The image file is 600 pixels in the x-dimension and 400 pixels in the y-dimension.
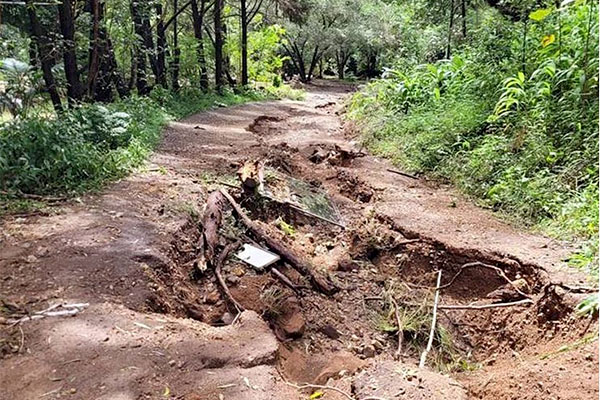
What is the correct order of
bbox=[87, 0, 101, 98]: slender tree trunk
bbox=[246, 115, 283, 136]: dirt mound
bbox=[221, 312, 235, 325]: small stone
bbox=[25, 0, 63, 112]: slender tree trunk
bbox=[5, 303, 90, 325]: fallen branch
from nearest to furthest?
bbox=[5, 303, 90, 325]: fallen branch, bbox=[221, 312, 235, 325]: small stone, bbox=[25, 0, 63, 112]: slender tree trunk, bbox=[87, 0, 101, 98]: slender tree trunk, bbox=[246, 115, 283, 136]: dirt mound

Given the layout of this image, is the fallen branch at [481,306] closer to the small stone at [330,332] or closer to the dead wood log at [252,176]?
the small stone at [330,332]

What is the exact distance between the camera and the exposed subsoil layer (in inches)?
103

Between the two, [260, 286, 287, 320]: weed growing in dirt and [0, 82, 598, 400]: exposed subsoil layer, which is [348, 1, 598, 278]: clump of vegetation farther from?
[260, 286, 287, 320]: weed growing in dirt

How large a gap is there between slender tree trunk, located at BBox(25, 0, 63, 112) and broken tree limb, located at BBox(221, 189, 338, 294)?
4040 mm

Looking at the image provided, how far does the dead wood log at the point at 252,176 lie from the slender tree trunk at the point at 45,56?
Answer: 3.24m

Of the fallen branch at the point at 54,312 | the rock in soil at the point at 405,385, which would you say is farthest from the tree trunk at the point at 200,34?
the rock in soil at the point at 405,385

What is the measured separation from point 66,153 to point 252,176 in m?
1.97

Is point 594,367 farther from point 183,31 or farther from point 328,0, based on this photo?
point 328,0

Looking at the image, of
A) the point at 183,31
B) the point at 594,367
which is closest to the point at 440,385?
the point at 594,367

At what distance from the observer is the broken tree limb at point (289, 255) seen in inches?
173

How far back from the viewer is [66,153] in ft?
17.4

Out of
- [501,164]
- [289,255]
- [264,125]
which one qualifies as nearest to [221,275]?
[289,255]

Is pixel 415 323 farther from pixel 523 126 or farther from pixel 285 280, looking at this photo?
pixel 523 126

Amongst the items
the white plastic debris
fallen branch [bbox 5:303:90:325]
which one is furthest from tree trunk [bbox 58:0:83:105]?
fallen branch [bbox 5:303:90:325]
